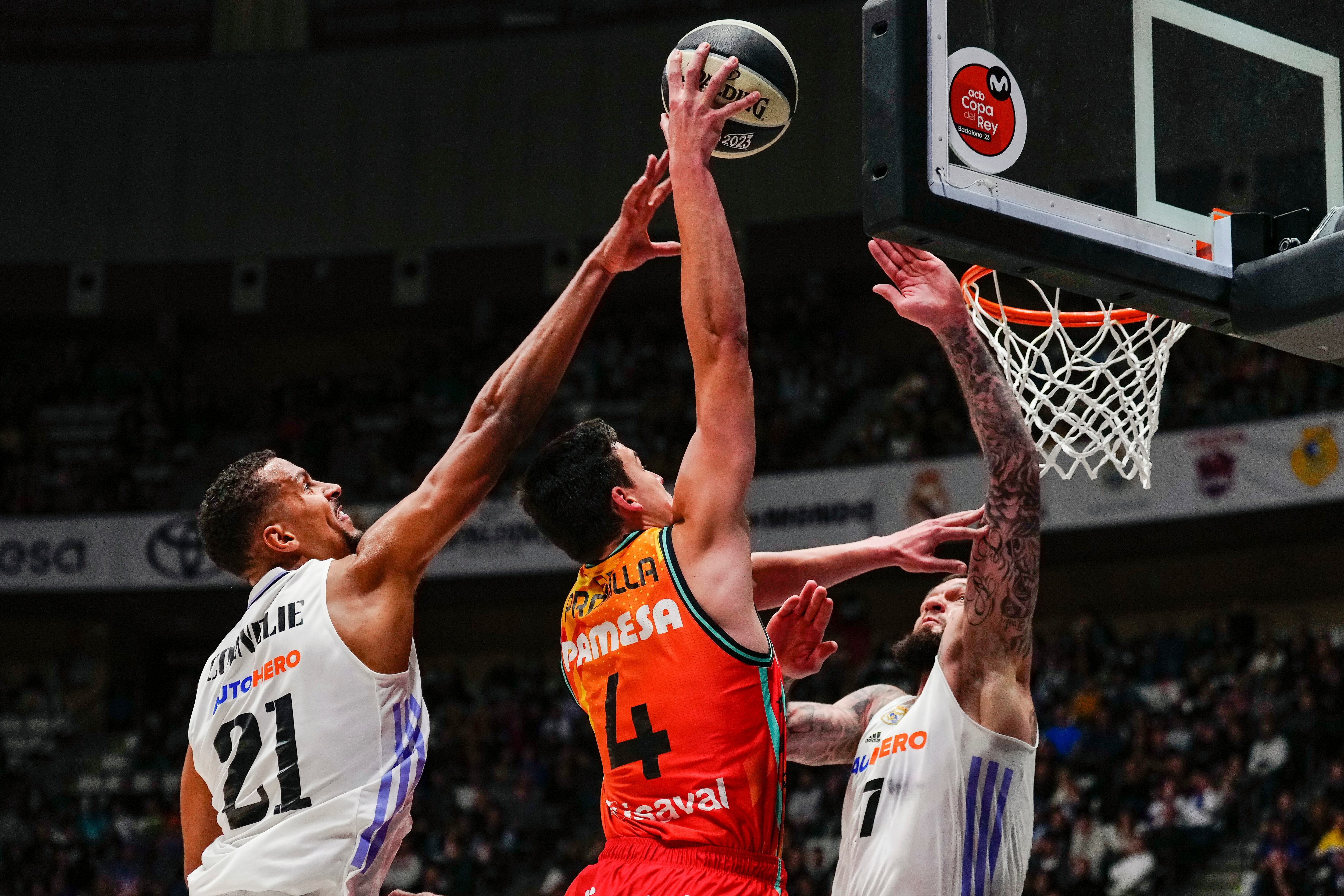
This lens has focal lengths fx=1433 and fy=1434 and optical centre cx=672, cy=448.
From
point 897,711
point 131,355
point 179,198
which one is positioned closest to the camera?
point 897,711

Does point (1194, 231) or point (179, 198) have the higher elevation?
point (179, 198)

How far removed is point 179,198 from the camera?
2334cm

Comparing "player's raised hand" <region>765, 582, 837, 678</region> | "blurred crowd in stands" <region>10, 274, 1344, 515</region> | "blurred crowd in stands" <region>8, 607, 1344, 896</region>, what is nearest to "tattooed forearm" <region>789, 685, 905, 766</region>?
"player's raised hand" <region>765, 582, 837, 678</region>

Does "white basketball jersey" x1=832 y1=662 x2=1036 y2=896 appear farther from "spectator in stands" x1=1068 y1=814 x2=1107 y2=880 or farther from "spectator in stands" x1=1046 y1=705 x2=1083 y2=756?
"spectator in stands" x1=1046 y1=705 x2=1083 y2=756

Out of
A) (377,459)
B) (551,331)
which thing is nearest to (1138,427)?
(551,331)

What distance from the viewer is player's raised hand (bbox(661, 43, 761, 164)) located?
347 cm

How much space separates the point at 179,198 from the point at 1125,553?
15663 millimetres

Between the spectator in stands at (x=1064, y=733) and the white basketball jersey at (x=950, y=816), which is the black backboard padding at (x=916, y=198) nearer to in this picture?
the white basketball jersey at (x=950, y=816)

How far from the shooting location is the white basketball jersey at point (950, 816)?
13.0 feet

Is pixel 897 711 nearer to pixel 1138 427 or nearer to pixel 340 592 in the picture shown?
pixel 1138 427

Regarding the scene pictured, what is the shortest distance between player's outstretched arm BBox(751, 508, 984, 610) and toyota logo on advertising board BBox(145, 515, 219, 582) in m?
17.4

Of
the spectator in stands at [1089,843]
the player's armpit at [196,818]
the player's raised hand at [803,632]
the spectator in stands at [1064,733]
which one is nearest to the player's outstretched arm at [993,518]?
the player's raised hand at [803,632]

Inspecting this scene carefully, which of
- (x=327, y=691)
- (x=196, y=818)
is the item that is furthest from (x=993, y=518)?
(x=196, y=818)

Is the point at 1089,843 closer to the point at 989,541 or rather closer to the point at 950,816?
the point at 950,816
